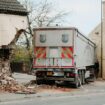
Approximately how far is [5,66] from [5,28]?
1.97m

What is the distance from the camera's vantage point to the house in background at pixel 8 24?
28.2m

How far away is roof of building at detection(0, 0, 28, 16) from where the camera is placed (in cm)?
2835

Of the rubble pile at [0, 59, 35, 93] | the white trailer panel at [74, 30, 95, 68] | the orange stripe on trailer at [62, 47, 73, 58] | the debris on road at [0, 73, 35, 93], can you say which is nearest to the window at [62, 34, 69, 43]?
the orange stripe on trailer at [62, 47, 73, 58]

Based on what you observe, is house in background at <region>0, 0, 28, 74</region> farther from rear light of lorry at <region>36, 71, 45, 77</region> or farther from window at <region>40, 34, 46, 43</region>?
rear light of lorry at <region>36, 71, 45, 77</region>

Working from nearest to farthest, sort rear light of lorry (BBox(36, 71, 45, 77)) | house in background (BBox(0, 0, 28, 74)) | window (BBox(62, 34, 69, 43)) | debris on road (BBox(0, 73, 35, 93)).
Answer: debris on road (BBox(0, 73, 35, 93))
house in background (BBox(0, 0, 28, 74))
window (BBox(62, 34, 69, 43))
rear light of lorry (BBox(36, 71, 45, 77))

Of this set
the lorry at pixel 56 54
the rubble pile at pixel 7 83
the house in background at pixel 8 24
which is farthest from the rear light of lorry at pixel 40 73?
the rubble pile at pixel 7 83

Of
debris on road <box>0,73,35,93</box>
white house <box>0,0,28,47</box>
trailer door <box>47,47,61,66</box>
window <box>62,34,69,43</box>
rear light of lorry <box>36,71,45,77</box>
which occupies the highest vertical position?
white house <box>0,0,28,47</box>

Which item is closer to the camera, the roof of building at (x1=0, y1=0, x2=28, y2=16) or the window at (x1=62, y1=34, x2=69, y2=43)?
the roof of building at (x1=0, y1=0, x2=28, y2=16)

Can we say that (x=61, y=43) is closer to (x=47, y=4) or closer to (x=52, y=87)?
(x=52, y=87)

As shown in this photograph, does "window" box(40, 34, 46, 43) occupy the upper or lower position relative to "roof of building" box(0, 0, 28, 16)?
lower

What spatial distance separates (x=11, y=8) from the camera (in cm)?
2891

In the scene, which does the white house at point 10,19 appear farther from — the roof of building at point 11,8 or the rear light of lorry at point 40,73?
the rear light of lorry at point 40,73

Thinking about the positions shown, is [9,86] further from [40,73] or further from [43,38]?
[43,38]

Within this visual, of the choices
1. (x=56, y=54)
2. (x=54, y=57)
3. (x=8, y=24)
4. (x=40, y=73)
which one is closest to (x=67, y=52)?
(x=56, y=54)
